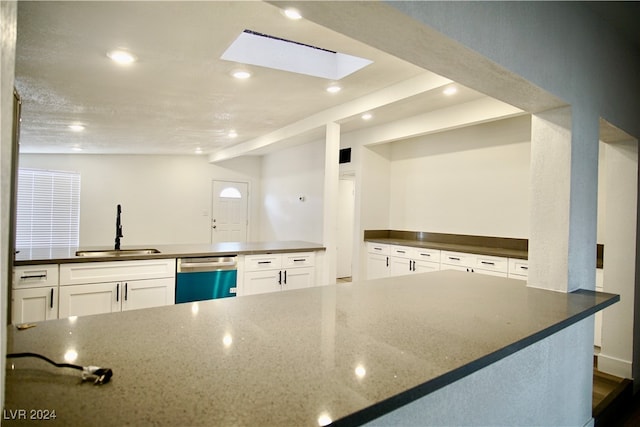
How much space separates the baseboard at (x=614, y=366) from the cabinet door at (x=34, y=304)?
4035mm

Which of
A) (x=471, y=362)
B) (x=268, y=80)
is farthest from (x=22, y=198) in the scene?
(x=471, y=362)

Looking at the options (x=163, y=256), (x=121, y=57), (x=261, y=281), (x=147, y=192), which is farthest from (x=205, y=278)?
(x=147, y=192)

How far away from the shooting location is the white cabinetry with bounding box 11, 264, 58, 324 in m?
2.33

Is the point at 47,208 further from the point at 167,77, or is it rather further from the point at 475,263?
the point at 475,263

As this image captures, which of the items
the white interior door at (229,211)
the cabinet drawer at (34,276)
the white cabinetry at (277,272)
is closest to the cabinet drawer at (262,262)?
the white cabinetry at (277,272)

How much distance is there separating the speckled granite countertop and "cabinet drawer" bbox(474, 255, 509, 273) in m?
1.99

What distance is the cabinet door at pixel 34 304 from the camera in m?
2.33

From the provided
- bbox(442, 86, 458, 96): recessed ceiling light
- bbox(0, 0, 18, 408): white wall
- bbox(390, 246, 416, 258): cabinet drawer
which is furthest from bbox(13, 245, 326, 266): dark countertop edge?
bbox(0, 0, 18, 408): white wall

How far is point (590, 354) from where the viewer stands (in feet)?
6.15

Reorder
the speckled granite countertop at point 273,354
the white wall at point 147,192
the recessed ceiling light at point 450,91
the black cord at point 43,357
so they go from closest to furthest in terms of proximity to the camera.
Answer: the speckled granite countertop at point 273,354, the black cord at point 43,357, the recessed ceiling light at point 450,91, the white wall at point 147,192

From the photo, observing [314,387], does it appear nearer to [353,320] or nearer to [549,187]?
[353,320]

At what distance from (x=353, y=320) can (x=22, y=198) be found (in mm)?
7685

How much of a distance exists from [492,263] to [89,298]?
11.8 feet

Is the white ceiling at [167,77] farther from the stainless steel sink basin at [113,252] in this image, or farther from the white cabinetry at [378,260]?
the white cabinetry at [378,260]
